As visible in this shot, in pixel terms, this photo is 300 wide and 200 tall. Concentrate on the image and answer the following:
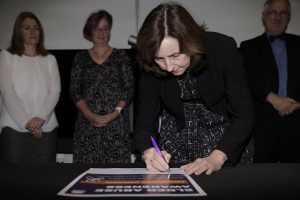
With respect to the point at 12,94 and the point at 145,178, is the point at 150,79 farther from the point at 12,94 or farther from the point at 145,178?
the point at 12,94

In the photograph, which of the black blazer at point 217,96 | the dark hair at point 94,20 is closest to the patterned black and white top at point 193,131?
the black blazer at point 217,96

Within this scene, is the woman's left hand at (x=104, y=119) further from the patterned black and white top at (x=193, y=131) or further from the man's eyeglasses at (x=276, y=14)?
the man's eyeglasses at (x=276, y=14)

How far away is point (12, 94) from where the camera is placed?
2654mm

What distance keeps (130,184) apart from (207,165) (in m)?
0.31

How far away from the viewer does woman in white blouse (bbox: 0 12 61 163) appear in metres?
2.62

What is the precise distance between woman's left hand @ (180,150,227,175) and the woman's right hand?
72 mm

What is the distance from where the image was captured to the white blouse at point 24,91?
263cm

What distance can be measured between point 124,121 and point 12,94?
0.85 m

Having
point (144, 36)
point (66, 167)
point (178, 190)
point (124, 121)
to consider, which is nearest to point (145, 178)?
point (178, 190)

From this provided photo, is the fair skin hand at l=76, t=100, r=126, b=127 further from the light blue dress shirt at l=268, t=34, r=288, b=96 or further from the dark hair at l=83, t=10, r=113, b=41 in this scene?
the light blue dress shirt at l=268, t=34, r=288, b=96

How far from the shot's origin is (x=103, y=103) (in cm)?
280

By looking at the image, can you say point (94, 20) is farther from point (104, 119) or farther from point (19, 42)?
point (104, 119)

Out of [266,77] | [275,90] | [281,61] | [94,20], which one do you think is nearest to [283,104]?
[275,90]

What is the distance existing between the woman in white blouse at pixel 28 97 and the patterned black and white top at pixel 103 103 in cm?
19
